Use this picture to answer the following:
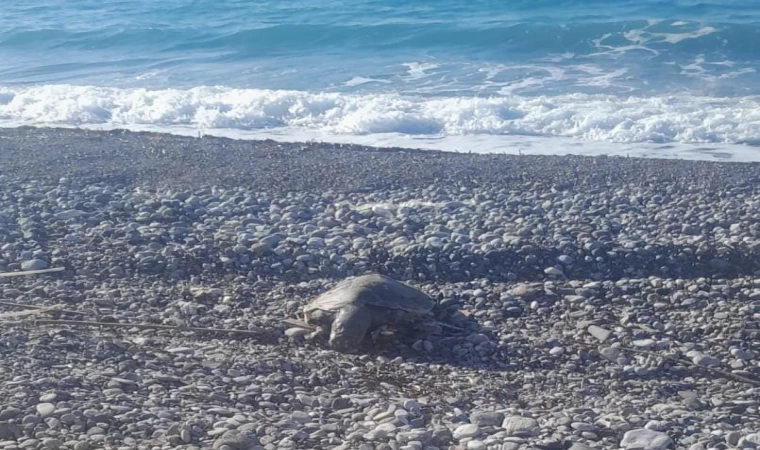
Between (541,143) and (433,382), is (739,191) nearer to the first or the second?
(541,143)

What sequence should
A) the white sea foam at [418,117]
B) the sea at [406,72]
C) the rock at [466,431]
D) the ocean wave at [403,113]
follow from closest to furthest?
the rock at [466,431]
the white sea foam at [418,117]
the ocean wave at [403,113]
the sea at [406,72]

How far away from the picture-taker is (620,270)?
580cm

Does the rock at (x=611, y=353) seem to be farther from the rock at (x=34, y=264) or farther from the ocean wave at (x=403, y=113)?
the ocean wave at (x=403, y=113)

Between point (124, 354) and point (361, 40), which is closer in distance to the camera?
point (124, 354)

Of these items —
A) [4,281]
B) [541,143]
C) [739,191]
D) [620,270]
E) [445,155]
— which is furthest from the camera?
[541,143]

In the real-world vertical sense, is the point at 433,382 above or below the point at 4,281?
below

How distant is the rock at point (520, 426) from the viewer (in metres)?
3.56

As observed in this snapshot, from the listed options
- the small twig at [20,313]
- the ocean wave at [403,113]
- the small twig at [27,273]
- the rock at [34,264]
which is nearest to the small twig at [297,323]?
the small twig at [20,313]

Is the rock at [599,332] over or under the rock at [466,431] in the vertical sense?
over

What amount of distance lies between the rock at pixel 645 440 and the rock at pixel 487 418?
0.51 m

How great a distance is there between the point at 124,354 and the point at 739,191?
544cm

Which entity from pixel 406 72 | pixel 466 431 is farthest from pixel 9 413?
pixel 406 72

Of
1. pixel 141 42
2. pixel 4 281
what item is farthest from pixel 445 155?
pixel 141 42

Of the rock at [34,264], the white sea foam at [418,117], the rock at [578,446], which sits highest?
the white sea foam at [418,117]
